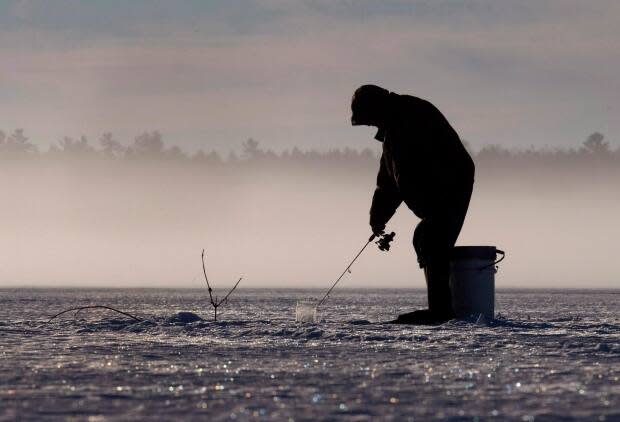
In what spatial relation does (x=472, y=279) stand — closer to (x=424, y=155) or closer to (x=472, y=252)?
(x=472, y=252)

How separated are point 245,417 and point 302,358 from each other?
205 cm

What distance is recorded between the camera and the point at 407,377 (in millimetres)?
4219

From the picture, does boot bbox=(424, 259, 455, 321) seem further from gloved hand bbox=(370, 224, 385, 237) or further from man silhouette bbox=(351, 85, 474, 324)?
gloved hand bbox=(370, 224, 385, 237)

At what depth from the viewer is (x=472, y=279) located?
8.54m

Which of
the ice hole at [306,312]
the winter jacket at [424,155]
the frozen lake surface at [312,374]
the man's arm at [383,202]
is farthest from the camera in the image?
the man's arm at [383,202]

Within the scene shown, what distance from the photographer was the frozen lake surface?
10.7 ft

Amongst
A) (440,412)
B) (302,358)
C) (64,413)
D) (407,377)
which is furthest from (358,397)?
(302,358)

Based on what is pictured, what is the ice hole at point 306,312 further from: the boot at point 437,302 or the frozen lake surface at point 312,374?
the frozen lake surface at point 312,374

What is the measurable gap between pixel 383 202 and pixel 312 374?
4700mm

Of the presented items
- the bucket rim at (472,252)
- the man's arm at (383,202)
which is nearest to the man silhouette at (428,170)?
the bucket rim at (472,252)

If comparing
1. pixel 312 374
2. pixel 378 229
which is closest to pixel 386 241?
pixel 378 229

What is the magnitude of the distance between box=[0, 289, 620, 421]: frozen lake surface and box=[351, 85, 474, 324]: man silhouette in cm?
109

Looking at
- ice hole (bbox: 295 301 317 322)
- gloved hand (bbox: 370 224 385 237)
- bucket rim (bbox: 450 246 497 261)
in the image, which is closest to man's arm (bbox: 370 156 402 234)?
gloved hand (bbox: 370 224 385 237)

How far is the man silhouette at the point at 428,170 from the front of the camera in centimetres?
832
